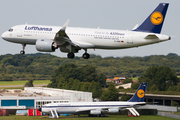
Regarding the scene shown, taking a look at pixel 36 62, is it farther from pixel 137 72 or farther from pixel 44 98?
pixel 44 98

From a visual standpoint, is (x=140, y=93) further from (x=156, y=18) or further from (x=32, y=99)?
(x=156, y=18)

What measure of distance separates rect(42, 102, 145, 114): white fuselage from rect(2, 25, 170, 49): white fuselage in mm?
29973

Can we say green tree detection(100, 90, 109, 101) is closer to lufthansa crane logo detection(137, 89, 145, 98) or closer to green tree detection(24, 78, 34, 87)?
lufthansa crane logo detection(137, 89, 145, 98)

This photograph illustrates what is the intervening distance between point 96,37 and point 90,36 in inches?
37.0

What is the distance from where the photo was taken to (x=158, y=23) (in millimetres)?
55094

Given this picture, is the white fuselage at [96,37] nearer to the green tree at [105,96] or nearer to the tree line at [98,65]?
the tree line at [98,65]

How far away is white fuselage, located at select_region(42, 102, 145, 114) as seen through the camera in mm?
84250

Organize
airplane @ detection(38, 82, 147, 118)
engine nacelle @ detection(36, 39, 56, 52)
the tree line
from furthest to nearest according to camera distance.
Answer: the tree line → airplane @ detection(38, 82, 147, 118) → engine nacelle @ detection(36, 39, 56, 52)

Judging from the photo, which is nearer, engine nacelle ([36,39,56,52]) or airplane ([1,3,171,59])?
airplane ([1,3,171,59])

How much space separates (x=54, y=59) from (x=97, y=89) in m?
56.8

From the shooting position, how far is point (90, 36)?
54562mm

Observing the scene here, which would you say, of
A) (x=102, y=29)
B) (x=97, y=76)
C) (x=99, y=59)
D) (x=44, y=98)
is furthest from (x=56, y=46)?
(x=97, y=76)

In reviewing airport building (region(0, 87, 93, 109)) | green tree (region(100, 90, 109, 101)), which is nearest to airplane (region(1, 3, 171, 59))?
airport building (region(0, 87, 93, 109))

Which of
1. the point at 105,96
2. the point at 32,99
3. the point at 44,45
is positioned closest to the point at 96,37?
the point at 44,45
